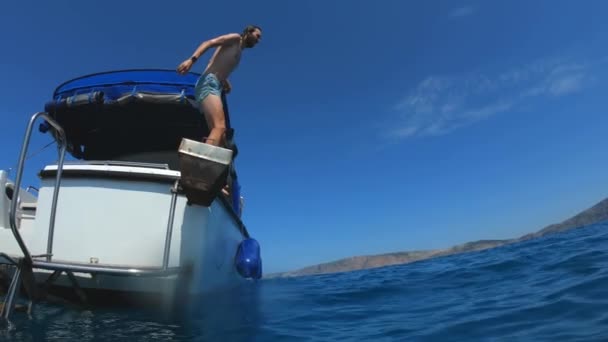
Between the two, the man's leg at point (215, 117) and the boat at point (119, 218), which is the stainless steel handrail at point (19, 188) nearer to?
the boat at point (119, 218)

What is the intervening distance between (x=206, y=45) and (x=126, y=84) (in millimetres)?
1543

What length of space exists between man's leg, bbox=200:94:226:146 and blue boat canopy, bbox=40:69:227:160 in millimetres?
995

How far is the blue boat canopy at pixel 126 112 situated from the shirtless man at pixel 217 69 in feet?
2.71

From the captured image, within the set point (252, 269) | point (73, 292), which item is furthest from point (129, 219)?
point (252, 269)

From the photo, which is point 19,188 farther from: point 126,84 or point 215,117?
point 126,84

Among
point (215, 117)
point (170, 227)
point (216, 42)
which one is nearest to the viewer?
point (170, 227)

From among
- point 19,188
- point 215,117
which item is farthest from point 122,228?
point 215,117

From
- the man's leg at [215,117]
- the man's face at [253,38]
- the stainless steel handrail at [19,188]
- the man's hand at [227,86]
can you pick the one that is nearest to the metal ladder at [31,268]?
the stainless steel handrail at [19,188]

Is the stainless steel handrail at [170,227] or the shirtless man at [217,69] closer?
the stainless steel handrail at [170,227]

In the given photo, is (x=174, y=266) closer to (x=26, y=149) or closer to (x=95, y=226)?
(x=95, y=226)

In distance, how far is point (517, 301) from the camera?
3.61 meters

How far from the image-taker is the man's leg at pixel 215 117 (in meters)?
3.54

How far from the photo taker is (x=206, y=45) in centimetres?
380

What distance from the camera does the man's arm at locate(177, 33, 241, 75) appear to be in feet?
11.6
